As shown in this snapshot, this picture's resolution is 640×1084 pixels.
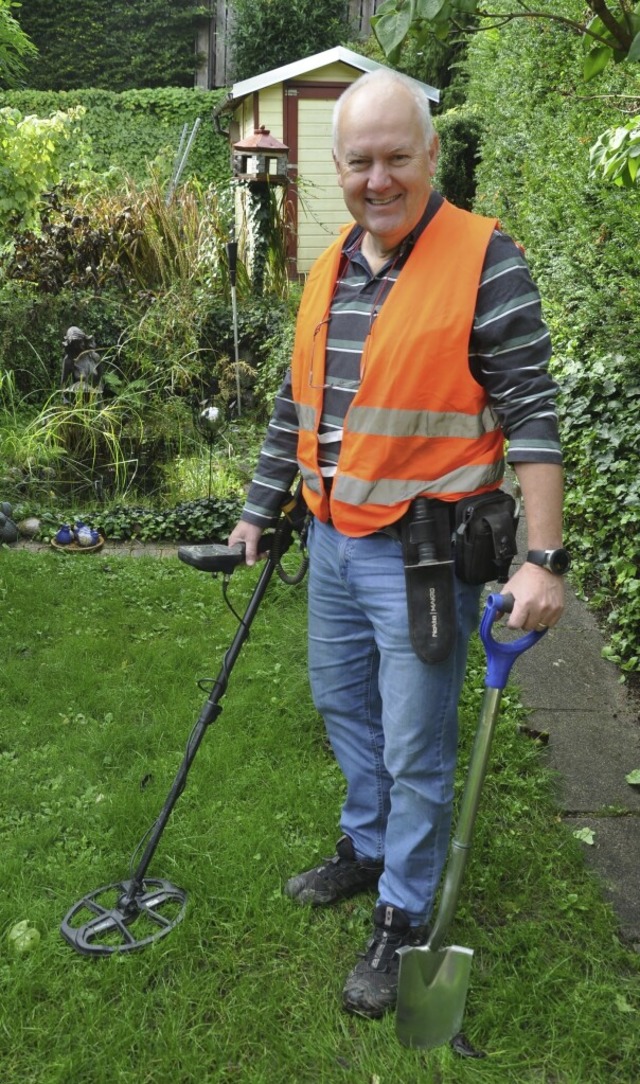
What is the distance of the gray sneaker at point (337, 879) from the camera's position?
9.21 feet

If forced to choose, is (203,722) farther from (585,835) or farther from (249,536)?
(585,835)

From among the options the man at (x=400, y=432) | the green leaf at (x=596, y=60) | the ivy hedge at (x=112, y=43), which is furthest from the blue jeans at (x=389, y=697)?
the ivy hedge at (x=112, y=43)

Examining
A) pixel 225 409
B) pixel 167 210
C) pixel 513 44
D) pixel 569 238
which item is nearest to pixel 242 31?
pixel 167 210

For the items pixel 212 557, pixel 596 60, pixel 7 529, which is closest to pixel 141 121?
pixel 7 529

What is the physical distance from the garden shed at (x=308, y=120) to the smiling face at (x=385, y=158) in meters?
11.9

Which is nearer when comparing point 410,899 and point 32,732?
point 410,899

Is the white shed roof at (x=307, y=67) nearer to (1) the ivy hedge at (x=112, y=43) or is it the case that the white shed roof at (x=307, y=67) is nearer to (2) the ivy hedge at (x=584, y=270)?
(2) the ivy hedge at (x=584, y=270)

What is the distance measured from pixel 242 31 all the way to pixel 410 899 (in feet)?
71.6

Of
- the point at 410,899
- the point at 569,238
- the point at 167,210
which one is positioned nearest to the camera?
the point at 410,899

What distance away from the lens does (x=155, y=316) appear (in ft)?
29.6

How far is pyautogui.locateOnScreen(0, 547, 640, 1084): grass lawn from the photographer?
7.66ft

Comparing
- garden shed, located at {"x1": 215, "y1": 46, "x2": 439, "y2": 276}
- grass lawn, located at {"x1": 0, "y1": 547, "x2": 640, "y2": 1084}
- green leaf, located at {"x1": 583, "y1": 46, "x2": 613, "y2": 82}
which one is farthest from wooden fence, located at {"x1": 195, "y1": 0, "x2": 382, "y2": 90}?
green leaf, located at {"x1": 583, "y1": 46, "x2": 613, "y2": 82}

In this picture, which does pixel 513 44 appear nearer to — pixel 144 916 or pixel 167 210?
pixel 167 210

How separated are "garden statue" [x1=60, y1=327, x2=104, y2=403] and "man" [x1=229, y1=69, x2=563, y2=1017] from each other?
5540 millimetres
